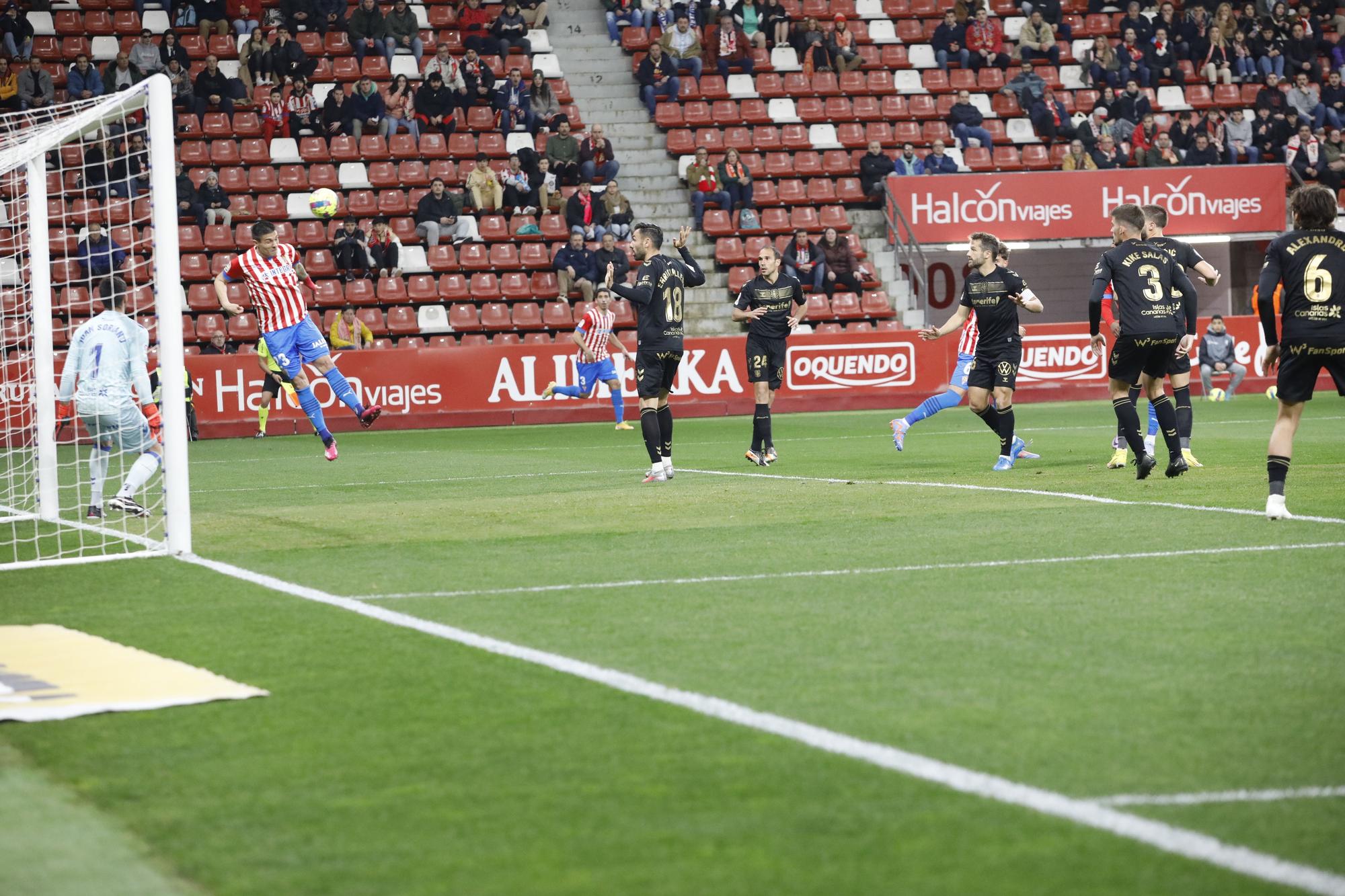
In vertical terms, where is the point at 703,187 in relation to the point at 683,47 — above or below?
below

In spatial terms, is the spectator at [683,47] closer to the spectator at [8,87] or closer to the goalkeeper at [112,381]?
the spectator at [8,87]

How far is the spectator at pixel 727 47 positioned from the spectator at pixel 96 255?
1376 centimetres

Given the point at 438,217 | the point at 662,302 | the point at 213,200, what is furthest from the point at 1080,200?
the point at 662,302

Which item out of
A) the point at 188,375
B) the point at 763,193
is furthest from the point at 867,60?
the point at 188,375

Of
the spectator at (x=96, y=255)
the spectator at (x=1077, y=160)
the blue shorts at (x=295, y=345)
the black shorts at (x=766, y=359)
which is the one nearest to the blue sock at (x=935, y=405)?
the black shorts at (x=766, y=359)

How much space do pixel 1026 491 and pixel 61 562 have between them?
688 cm

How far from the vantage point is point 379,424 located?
25969 millimetres

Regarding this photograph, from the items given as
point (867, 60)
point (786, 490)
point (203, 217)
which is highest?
point (867, 60)

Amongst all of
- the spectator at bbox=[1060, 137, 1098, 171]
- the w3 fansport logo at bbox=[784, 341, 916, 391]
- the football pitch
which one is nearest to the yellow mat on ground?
the football pitch

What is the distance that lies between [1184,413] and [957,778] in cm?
1087

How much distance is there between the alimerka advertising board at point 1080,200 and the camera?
29.9 meters

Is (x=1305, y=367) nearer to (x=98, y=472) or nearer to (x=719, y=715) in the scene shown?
(x=719, y=715)

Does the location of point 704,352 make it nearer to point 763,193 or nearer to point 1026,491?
point 763,193

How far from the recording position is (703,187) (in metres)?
30.8
